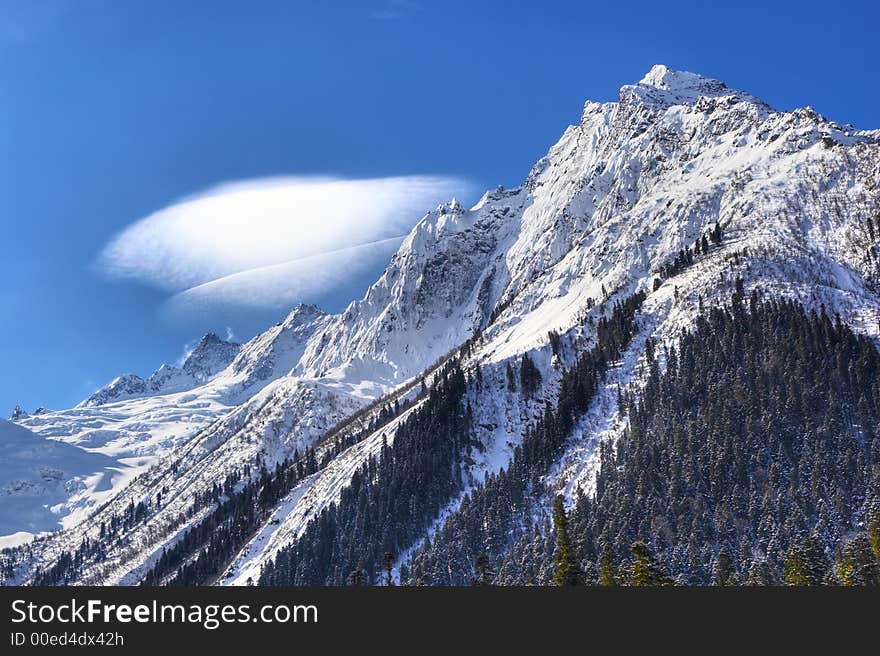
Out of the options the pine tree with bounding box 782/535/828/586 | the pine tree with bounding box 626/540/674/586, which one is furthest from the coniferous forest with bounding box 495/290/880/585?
the pine tree with bounding box 626/540/674/586

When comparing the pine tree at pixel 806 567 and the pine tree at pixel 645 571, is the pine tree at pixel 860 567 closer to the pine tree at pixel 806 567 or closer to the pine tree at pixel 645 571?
the pine tree at pixel 806 567

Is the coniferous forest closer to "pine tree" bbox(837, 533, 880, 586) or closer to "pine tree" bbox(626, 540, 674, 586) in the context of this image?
"pine tree" bbox(837, 533, 880, 586)

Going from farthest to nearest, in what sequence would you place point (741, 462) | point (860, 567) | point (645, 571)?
point (741, 462)
point (860, 567)
point (645, 571)

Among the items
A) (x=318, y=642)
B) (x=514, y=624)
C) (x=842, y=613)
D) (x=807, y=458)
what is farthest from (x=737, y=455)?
(x=318, y=642)

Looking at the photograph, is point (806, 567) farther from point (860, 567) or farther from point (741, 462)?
point (741, 462)

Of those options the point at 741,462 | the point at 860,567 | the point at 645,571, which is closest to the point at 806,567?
the point at 860,567

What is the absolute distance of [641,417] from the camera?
180 meters

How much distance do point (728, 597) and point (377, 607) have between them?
23.2 meters

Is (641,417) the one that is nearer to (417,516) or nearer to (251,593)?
(417,516)

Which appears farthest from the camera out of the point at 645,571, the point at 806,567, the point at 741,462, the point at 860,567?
the point at 741,462

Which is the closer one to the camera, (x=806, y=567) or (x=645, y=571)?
(x=645, y=571)

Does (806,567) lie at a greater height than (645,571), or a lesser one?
lesser

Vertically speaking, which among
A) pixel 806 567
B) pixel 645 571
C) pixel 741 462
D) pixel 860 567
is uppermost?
pixel 741 462

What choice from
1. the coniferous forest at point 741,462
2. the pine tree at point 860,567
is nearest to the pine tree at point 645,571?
the pine tree at point 860,567
